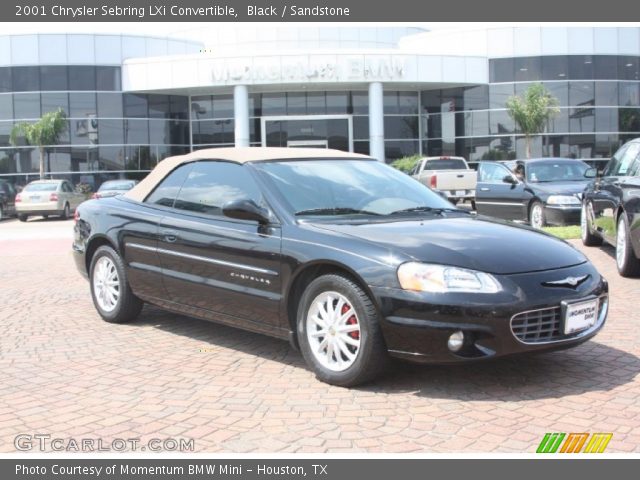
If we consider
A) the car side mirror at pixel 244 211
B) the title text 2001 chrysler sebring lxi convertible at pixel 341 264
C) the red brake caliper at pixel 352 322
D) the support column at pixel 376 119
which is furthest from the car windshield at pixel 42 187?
the red brake caliper at pixel 352 322

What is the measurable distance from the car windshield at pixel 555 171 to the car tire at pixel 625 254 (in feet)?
19.8

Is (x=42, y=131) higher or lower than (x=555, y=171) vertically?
higher

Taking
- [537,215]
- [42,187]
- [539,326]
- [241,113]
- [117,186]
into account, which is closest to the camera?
[539,326]

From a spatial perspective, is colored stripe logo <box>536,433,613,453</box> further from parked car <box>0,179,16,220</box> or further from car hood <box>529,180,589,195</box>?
parked car <box>0,179,16,220</box>

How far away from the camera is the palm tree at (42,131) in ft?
116

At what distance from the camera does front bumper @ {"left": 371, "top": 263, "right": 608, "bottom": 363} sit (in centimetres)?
426

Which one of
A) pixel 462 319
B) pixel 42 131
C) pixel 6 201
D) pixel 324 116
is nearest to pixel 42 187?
pixel 6 201

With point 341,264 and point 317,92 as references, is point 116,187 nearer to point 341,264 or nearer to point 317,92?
point 317,92

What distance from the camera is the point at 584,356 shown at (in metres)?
5.33

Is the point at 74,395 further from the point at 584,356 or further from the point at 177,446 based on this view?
the point at 584,356

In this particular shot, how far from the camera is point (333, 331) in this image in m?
4.67

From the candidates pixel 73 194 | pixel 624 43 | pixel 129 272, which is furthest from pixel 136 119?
pixel 129 272

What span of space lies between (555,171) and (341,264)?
37.7ft

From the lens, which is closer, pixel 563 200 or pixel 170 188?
pixel 170 188
